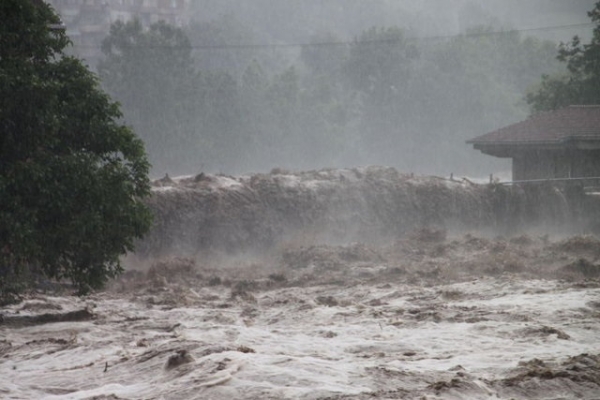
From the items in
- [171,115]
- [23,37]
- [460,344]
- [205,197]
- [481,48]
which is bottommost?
[460,344]

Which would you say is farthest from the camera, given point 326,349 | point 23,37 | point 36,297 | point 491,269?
point 491,269

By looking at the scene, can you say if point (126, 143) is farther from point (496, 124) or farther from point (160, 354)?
point (496, 124)

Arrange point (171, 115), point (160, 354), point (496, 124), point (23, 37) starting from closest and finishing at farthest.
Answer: point (160, 354), point (23, 37), point (171, 115), point (496, 124)

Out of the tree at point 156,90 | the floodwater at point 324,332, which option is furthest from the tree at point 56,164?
the tree at point 156,90

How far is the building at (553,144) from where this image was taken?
31269 mm

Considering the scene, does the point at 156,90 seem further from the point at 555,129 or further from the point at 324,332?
the point at 324,332

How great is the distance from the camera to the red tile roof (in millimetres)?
→ 31234

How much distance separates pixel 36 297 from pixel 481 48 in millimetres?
63389

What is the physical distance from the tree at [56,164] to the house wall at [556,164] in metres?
22.3

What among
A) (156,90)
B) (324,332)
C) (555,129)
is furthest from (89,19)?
(324,332)

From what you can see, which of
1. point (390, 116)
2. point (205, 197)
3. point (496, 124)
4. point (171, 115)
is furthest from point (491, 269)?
point (496, 124)

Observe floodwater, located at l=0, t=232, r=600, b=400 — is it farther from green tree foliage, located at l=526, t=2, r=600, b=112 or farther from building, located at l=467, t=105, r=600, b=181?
green tree foliage, located at l=526, t=2, r=600, b=112

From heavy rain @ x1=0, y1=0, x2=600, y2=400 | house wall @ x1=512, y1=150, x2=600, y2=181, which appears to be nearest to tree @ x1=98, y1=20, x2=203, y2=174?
heavy rain @ x1=0, y1=0, x2=600, y2=400

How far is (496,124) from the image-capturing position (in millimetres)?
73062
